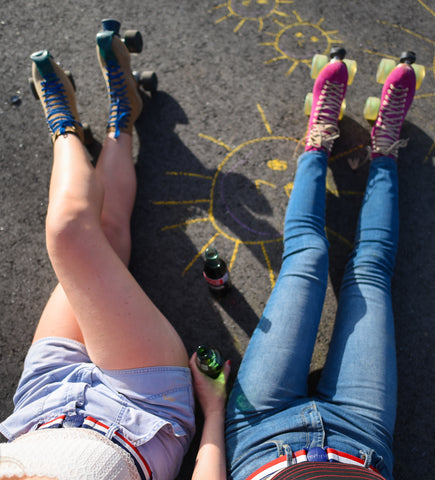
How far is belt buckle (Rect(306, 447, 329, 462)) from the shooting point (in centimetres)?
82

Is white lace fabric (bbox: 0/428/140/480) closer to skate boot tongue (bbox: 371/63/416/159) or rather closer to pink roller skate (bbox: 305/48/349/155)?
pink roller skate (bbox: 305/48/349/155)

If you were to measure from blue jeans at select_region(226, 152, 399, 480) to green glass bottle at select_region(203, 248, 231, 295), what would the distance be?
22 cm

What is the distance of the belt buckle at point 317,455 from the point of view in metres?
0.82

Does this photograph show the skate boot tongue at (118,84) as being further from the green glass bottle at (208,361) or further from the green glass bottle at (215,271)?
the green glass bottle at (208,361)

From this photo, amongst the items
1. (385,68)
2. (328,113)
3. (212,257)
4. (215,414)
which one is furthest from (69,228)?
(385,68)

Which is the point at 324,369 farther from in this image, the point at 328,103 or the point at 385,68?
the point at 385,68

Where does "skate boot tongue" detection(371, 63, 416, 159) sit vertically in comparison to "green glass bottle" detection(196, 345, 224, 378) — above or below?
above

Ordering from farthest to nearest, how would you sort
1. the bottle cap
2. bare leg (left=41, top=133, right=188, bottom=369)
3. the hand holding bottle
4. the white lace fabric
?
the bottle cap, the hand holding bottle, bare leg (left=41, top=133, right=188, bottom=369), the white lace fabric

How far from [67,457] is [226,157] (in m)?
1.24

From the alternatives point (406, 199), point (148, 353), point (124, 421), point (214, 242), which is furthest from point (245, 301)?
point (406, 199)

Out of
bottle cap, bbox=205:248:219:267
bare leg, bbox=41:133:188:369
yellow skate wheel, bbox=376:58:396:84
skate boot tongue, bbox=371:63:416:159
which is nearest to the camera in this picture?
bare leg, bbox=41:133:188:369

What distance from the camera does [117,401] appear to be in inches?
35.5

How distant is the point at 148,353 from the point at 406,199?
1179 millimetres

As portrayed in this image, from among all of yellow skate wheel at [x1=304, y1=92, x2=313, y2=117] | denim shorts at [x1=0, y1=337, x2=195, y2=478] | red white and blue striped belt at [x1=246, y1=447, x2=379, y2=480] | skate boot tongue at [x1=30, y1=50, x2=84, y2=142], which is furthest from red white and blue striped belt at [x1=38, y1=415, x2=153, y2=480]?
yellow skate wheel at [x1=304, y1=92, x2=313, y2=117]
